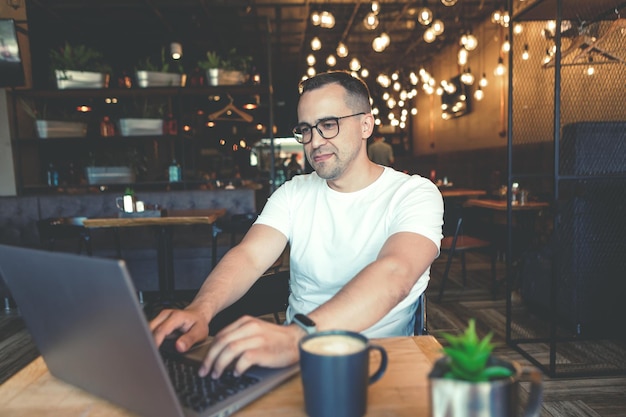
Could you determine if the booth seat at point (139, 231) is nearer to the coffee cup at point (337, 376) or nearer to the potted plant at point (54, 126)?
the potted plant at point (54, 126)

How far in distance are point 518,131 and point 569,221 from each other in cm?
434

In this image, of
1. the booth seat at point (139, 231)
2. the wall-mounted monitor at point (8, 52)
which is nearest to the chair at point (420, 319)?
the booth seat at point (139, 231)

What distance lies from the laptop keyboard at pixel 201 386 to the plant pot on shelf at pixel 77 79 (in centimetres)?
564

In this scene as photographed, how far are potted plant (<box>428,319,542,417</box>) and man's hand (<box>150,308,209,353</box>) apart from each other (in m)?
0.56

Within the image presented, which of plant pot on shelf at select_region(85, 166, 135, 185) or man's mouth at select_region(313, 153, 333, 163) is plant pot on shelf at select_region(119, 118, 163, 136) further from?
man's mouth at select_region(313, 153, 333, 163)

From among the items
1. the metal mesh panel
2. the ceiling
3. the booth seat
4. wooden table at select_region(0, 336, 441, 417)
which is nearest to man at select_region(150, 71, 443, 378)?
wooden table at select_region(0, 336, 441, 417)

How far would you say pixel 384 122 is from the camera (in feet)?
51.9

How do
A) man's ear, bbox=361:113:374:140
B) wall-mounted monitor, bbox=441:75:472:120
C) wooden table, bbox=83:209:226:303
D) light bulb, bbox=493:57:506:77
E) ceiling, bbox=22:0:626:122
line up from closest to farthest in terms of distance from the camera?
man's ear, bbox=361:113:374:140 → wooden table, bbox=83:209:226:303 → light bulb, bbox=493:57:506:77 → ceiling, bbox=22:0:626:122 → wall-mounted monitor, bbox=441:75:472:120

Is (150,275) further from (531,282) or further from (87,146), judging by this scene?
(87,146)

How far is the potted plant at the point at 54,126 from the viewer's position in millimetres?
5621

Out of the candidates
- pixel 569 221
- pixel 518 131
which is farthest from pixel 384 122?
pixel 569 221

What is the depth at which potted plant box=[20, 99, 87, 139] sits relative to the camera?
5.62 m

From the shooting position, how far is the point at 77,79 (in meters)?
5.62

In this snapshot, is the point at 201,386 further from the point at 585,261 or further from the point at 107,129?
the point at 107,129
